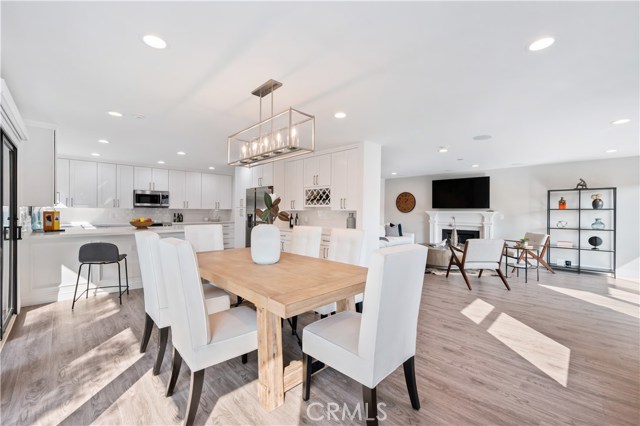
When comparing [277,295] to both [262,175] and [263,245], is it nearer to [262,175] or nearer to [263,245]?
[263,245]

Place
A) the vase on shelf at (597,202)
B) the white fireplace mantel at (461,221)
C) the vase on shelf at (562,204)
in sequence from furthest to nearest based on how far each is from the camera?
1. the white fireplace mantel at (461,221)
2. the vase on shelf at (562,204)
3. the vase on shelf at (597,202)

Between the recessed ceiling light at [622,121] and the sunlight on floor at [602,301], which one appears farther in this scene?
the sunlight on floor at [602,301]

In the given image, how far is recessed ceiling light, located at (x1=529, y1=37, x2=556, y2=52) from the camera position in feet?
5.57

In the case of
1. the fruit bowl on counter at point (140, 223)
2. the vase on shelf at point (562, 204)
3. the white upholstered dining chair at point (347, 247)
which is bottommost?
the white upholstered dining chair at point (347, 247)

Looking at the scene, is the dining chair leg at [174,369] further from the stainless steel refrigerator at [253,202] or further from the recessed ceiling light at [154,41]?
the stainless steel refrigerator at [253,202]

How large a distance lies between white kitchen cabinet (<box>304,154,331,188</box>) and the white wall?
4463 millimetres

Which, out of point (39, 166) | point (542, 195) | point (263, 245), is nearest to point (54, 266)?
point (39, 166)

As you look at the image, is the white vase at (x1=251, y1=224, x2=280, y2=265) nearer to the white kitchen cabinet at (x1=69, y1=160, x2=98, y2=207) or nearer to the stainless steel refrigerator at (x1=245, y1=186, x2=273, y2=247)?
the stainless steel refrigerator at (x1=245, y1=186, x2=273, y2=247)

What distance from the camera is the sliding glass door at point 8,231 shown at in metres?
2.60

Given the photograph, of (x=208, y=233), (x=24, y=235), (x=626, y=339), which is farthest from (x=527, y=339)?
(x=24, y=235)

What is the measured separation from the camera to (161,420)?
5.17ft

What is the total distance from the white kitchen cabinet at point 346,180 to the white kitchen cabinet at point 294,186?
85 centimetres

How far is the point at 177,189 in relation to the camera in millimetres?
7051

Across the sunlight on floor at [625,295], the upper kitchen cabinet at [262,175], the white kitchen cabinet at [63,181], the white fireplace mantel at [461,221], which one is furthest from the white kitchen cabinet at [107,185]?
the sunlight on floor at [625,295]
